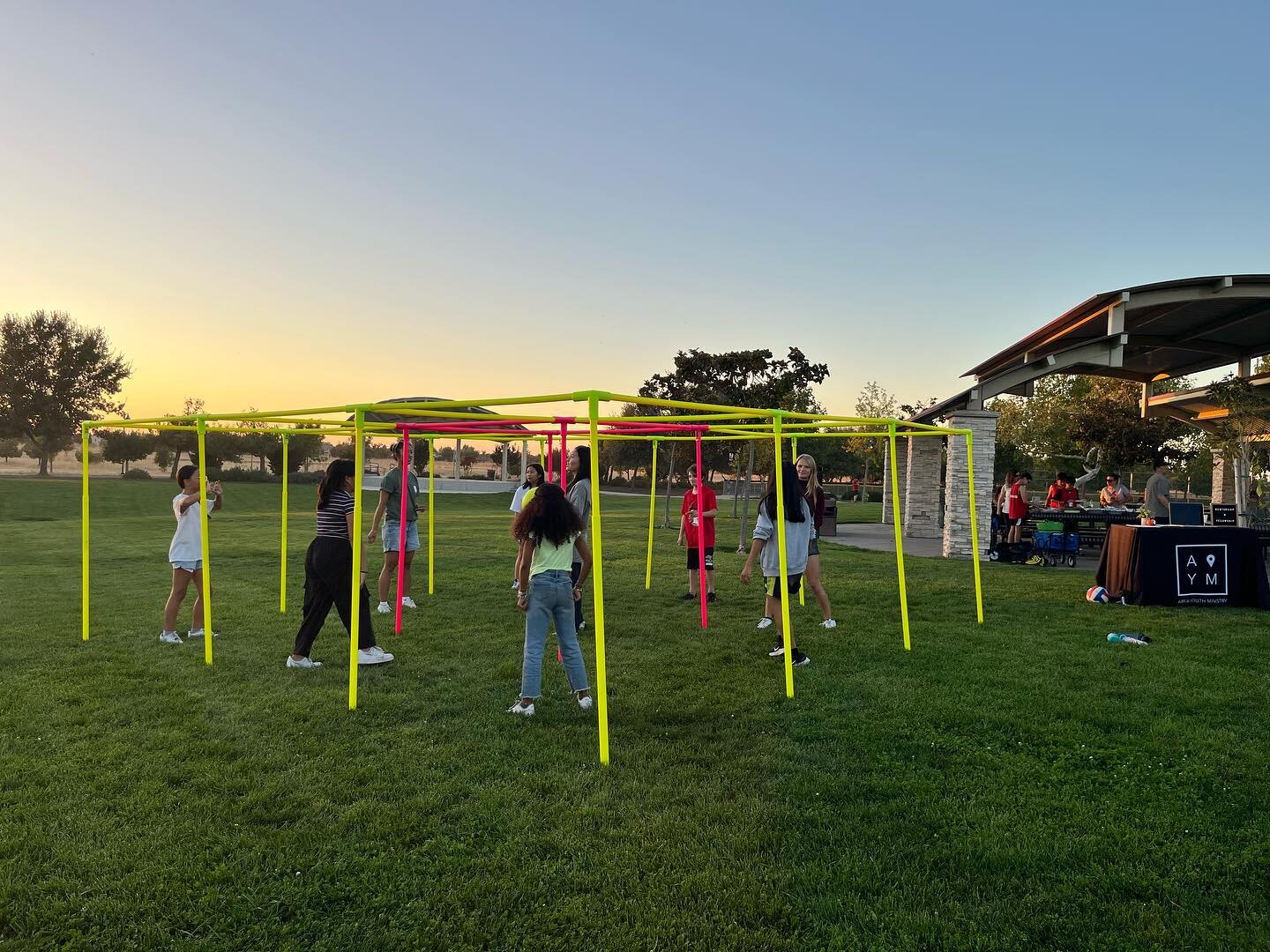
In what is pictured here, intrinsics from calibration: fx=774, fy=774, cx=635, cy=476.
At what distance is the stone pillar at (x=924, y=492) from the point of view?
22297 mm

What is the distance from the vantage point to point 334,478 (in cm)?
660

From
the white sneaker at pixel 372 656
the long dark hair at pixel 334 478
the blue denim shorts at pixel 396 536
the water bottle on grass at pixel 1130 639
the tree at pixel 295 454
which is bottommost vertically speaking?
the water bottle on grass at pixel 1130 639

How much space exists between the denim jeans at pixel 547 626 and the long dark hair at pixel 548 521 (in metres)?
0.26

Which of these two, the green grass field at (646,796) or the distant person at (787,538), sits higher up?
the distant person at (787,538)

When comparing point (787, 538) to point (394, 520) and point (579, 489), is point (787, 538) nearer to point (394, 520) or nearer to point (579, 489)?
point (579, 489)

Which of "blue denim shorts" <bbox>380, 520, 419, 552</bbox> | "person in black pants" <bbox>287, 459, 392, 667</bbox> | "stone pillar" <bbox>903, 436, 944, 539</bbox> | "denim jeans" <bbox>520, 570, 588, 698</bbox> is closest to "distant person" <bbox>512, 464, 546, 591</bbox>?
"blue denim shorts" <bbox>380, 520, 419, 552</bbox>

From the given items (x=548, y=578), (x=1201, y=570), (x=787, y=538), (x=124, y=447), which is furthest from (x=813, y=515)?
(x=124, y=447)

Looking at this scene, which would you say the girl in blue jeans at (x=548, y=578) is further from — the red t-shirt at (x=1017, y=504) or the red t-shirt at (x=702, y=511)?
the red t-shirt at (x=1017, y=504)

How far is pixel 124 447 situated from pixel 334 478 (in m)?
68.7

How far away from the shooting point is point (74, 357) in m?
58.2

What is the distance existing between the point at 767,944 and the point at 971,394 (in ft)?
49.9

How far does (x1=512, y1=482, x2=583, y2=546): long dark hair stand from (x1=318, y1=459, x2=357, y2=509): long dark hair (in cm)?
200

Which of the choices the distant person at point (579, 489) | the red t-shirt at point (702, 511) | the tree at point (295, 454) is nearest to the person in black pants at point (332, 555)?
the distant person at point (579, 489)

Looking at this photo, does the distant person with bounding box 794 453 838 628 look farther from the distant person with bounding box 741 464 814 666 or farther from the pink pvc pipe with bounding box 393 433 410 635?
the pink pvc pipe with bounding box 393 433 410 635
